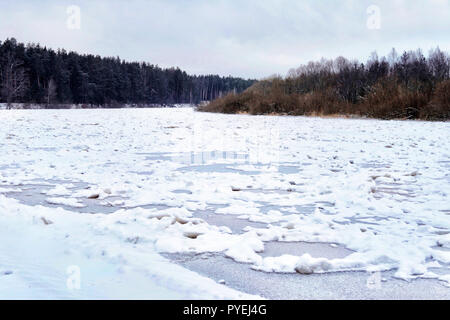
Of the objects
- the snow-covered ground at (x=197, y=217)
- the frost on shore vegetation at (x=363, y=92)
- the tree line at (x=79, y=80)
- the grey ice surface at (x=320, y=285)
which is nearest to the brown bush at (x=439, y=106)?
the frost on shore vegetation at (x=363, y=92)

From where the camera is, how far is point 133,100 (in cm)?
8531

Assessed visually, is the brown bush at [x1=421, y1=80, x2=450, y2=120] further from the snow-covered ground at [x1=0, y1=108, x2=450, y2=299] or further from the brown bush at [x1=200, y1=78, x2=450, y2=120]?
the snow-covered ground at [x1=0, y1=108, x2=450, y2=299]

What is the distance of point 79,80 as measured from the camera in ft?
225

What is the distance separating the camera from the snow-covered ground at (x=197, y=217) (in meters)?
2.33

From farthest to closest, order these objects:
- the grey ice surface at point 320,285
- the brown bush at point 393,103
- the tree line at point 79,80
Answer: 1. the tree line at point 79,80
2. the brown bush at point 393,103
3. the grey ice surface at point 320,285

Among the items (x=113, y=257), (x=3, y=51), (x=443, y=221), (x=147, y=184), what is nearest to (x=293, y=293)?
(x=113, y=257)

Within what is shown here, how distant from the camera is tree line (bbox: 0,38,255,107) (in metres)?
56.0

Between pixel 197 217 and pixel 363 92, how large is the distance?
74.3ft

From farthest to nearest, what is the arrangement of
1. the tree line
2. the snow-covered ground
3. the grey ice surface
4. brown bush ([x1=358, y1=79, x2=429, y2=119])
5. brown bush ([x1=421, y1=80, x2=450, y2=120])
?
the tree line → brown bush ([x1=358, y1=79, x2=429, y2=119]) → brown bush ([x1=421, y1=80, x2=450, y2=120]) → the snow-covered ground → the grey ice surface

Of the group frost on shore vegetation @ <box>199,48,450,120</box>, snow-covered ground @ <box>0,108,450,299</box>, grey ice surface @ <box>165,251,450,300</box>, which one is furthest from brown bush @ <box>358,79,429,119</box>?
grey ice surface @ <box>165,251,450,300</box>

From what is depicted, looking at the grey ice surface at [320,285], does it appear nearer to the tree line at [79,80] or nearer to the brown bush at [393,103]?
the brown bush at [393,103]

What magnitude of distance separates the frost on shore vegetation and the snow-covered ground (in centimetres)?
1217

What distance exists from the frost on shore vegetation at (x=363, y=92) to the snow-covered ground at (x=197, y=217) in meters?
12.2

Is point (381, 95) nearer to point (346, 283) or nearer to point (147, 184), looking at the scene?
point (147, 184)
